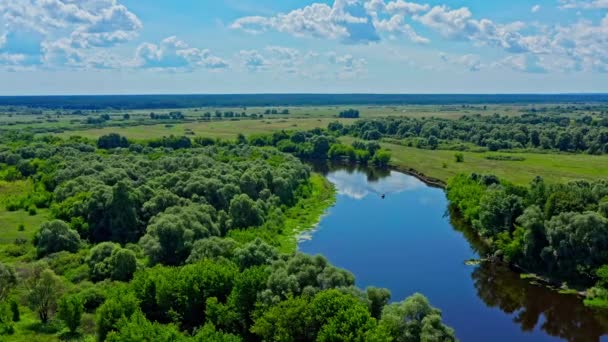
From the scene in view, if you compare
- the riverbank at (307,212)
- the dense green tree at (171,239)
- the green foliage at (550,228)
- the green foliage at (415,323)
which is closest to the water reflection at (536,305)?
Result: the green foliage at (550,228)

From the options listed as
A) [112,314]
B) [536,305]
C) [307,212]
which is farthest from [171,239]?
[536,305]

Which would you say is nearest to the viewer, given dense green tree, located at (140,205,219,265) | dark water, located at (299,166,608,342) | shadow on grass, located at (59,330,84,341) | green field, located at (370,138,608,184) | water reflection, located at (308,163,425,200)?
shadow on grass, located at (59,330,84,341)

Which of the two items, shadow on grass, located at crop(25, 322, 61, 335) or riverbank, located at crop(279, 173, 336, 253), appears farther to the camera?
riverbank, located at crop(279, 173, 336, 253)

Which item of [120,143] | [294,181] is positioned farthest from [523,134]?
[120,143]

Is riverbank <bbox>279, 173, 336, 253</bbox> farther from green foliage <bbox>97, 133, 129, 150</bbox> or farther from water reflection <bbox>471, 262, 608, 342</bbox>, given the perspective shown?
green foliage <bbox>97, 133, 129, 150</bbox>

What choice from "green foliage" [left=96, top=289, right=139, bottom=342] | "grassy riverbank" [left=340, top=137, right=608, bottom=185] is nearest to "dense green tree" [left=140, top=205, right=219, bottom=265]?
"green foliage" [left=96, top=289, right=139, bottom=342]

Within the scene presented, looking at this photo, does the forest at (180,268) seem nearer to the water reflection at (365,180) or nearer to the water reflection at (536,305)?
the water reflection at (365,180)
